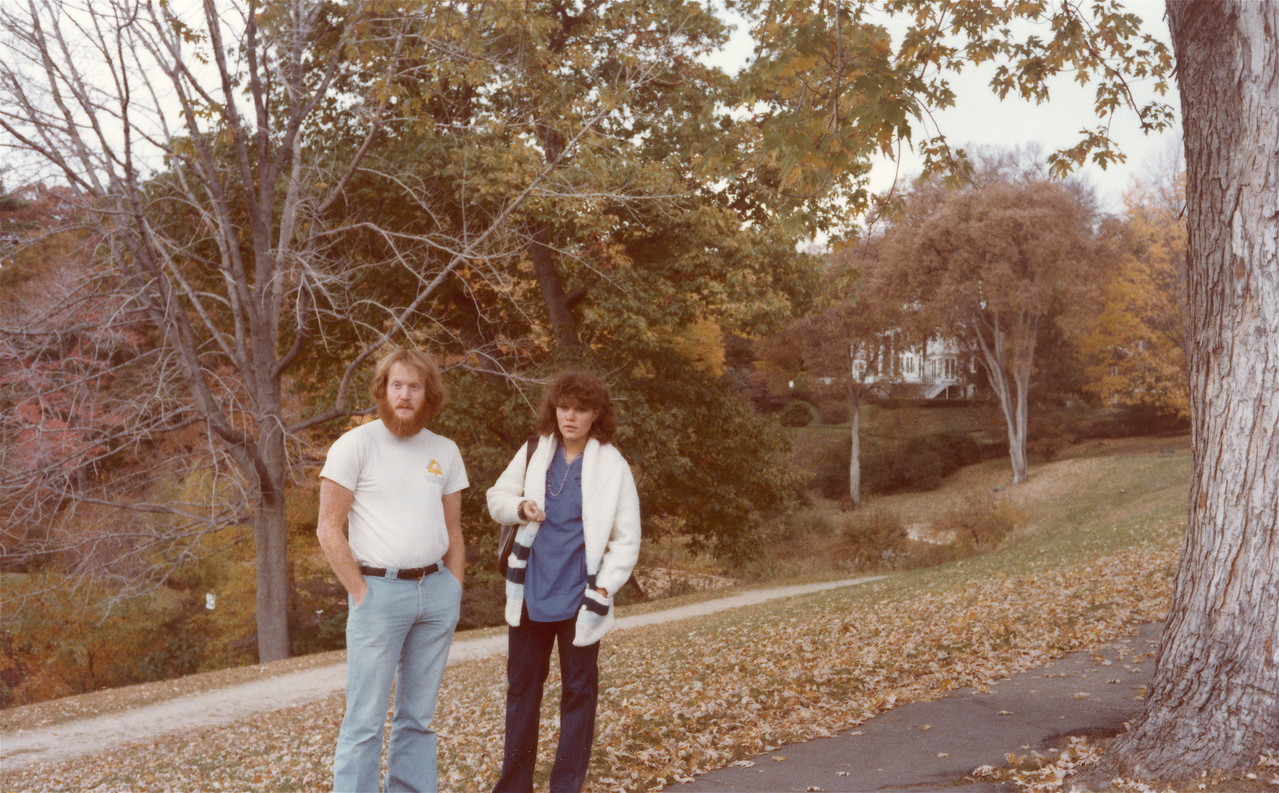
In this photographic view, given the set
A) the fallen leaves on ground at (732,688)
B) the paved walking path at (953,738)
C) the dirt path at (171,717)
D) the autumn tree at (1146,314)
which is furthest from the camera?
the autumn tree at (1146,314)

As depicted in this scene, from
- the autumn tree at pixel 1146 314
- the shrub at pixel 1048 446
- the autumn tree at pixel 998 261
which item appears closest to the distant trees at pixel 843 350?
the autumn tree at pixel 998 261

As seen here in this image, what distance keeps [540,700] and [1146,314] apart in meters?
37.5

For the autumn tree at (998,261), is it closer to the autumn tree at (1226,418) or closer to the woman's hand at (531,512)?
the autumn tree at (1226,418)

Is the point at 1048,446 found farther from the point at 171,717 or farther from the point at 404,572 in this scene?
the point at 404,572

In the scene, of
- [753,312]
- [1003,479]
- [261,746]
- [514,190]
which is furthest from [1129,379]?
[261,746]

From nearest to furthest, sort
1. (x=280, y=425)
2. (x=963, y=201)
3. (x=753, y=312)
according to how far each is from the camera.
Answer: (x=280, y=425) → (x=753, y=312) → (x=963, y=201)

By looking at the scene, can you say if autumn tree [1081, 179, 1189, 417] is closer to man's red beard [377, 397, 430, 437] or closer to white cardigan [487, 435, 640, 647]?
white cardigan [487, 435, 640, 647]

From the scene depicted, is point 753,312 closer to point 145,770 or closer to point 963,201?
point 145,770

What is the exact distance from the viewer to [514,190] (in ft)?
58.9

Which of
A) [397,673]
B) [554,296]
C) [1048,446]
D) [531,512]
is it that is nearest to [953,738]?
[531,512]

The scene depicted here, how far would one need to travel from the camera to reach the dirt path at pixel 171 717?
445 inches

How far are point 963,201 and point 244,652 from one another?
26.4 meters

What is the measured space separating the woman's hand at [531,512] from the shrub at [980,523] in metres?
20.8

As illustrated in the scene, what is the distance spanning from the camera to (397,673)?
452 cm
